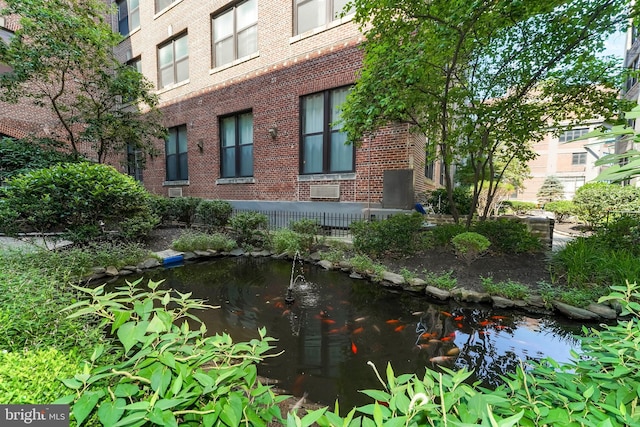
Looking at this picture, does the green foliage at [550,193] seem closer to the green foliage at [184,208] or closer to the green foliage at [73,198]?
the green foliage at [184,208]

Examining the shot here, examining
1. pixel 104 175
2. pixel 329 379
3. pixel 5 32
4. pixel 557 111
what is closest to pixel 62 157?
pixel 104 175

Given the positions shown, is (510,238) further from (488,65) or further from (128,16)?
(128,16)

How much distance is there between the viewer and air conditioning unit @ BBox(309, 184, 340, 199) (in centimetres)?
887

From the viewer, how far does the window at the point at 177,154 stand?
13.3 m

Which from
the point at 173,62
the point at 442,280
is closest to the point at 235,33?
the point at 173,62

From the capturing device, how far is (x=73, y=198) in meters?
5.59

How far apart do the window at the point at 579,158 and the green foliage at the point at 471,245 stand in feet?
117

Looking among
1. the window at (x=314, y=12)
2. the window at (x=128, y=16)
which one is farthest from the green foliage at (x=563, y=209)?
the window at (x=128, y=16)

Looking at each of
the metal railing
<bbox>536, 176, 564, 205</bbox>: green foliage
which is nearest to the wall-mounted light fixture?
the metal railing

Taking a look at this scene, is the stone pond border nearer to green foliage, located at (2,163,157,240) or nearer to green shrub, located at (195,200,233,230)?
green foliage, located at (2,163,157,240)

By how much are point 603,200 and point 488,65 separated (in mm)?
9824

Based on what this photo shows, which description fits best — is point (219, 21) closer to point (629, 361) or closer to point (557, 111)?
point (557, 111)

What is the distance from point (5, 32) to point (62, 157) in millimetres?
6560

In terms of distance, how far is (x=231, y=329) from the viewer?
11.9 ft
